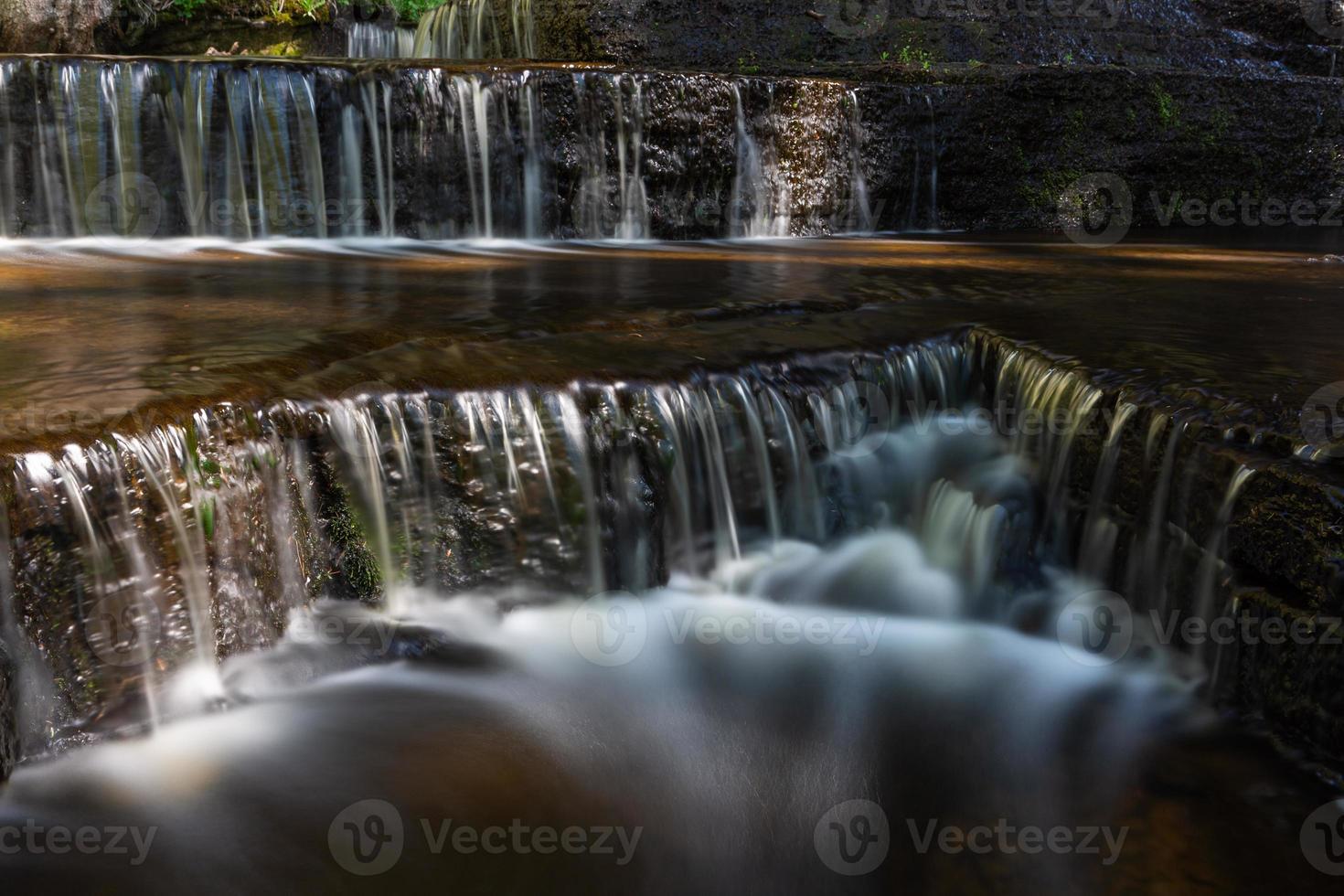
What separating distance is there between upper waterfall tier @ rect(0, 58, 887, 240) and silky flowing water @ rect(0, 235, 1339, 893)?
2.46 meters

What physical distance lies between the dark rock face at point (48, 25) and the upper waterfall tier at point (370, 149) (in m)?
5.30

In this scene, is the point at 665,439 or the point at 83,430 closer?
the point at 83,430

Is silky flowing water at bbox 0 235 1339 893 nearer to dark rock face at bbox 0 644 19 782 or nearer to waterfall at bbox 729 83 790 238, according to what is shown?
dark rock face at bbox 0 644 19 782

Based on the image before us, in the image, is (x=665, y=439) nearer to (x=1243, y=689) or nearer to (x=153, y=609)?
(x=153, y=609)

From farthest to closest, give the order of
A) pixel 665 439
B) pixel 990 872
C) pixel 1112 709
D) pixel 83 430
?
pixel 665 439 < pixel 1112 709 < pixel 83 430 < pixel 990 872

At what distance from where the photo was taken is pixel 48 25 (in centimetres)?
1085

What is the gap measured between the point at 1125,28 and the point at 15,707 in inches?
442

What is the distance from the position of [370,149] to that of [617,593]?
459 centimetres

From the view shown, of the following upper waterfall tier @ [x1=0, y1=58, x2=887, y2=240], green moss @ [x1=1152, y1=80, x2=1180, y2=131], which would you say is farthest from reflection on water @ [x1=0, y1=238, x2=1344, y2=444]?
green moss @ [x1=1152, y1=80, x2=1180, y2=131]

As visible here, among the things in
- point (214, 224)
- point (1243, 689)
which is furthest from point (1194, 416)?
point (214, 224)

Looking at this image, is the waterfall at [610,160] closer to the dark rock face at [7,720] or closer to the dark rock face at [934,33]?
the dark rock face at [934,33]


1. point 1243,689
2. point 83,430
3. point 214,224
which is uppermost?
point 214,224

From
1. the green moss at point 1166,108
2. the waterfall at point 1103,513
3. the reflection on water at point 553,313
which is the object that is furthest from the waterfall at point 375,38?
the waterfall at point 1103,513

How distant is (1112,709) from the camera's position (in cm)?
293
